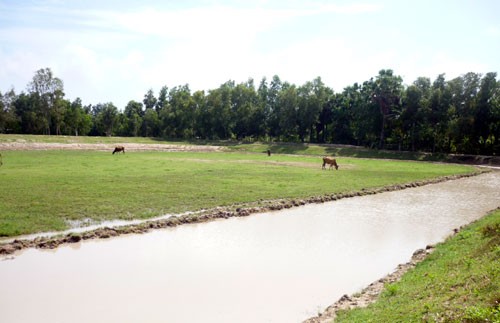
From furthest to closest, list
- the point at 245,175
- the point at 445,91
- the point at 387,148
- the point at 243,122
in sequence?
the point at 243,122 → the point at 387,148 → the point at 445,91 → the point at 245,175

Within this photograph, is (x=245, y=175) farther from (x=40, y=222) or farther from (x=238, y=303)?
(x=238, y=303)

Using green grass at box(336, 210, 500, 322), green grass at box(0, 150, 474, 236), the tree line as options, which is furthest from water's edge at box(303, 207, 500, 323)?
the tree line

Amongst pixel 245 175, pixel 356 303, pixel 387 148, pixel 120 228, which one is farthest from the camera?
pixel 387 148

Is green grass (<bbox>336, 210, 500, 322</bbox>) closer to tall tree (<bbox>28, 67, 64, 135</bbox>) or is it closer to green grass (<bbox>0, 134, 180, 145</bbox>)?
green grass (<bbox>0, 134, 180, 145</bbox>)

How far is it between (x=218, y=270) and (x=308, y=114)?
77650 millimetres

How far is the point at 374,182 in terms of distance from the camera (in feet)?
103

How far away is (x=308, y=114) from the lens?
87062 mm

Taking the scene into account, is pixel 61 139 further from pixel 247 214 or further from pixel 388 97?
pixel 247 214

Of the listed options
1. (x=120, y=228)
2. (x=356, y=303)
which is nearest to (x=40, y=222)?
(x=120, y=228)

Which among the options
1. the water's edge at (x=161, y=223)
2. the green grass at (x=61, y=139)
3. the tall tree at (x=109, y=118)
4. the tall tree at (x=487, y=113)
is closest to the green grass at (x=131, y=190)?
the water's edge at (x=161, y=223)

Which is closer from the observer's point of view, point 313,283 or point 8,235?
point 313,283

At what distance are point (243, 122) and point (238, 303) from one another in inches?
3505

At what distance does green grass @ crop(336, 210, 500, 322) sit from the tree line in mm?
54946

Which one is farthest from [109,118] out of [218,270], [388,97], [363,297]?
A: [363,297]
